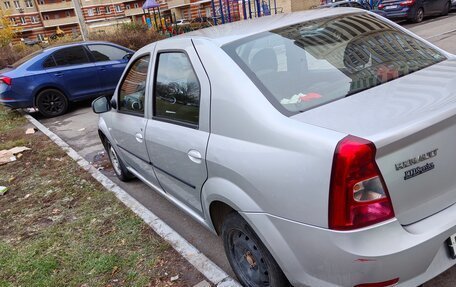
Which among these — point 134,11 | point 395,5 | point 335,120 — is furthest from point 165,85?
point 134,11

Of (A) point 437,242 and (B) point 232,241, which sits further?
(B) point 232,241

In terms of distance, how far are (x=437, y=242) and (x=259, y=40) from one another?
5.27 feet

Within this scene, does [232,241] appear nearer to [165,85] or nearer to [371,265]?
[371,265]

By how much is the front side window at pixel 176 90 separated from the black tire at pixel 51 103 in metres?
7.28

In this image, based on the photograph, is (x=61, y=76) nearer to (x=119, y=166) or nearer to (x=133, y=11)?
(x=119, y=166)

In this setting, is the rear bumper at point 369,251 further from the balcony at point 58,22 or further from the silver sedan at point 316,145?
the balcony at point 58,22

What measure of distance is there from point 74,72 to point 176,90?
745 centimetres

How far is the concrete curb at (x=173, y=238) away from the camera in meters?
2.76

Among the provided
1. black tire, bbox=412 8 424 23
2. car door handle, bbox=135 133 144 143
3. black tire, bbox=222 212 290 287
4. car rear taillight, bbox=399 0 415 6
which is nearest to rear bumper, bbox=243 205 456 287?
black tire, bbox=222 212 290 287

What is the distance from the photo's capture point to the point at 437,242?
5.90 feet

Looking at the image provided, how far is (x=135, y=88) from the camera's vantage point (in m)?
3.64

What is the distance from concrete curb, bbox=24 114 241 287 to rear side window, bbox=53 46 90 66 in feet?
16.3

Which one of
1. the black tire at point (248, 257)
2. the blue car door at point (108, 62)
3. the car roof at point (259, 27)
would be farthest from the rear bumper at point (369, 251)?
the blue car door at point (108, 62)

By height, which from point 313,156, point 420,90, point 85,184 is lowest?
point 85,184
